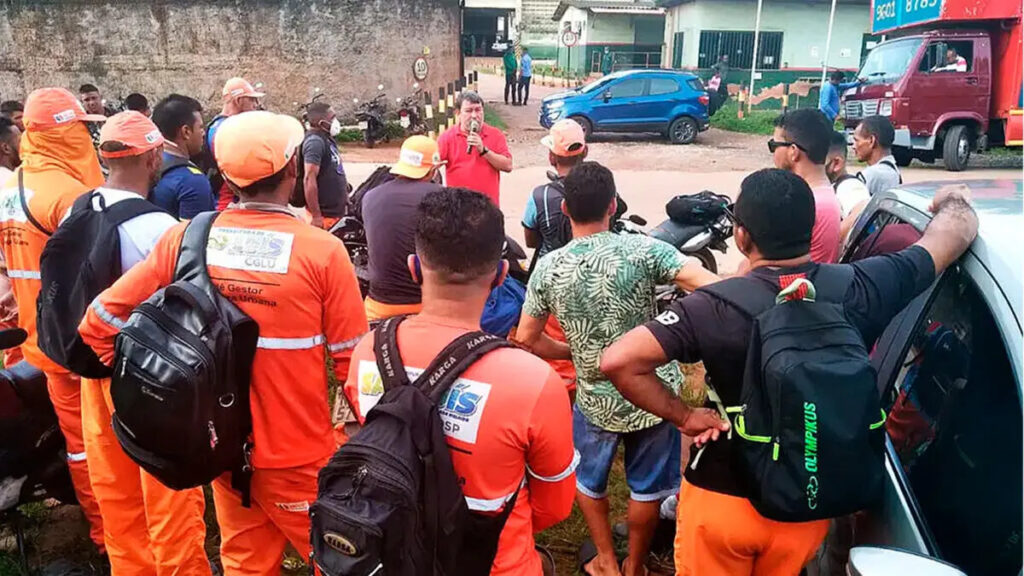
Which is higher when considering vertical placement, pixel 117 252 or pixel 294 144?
pixel 294 144

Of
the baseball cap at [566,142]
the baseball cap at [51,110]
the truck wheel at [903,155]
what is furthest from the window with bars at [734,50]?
the baseball cap at [51,110]

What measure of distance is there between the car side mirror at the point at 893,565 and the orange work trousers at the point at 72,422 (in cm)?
298

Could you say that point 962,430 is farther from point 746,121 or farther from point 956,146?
point 746,121

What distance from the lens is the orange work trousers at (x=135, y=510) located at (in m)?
2.79

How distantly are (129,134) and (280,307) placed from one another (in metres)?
1.26

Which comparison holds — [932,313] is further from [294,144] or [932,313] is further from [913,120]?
[913,120]

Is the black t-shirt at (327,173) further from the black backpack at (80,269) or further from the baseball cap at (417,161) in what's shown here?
the black backpack at (80,269)

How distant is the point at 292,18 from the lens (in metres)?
16.6

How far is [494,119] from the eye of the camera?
2091cm

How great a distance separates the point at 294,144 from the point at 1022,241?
209 cm

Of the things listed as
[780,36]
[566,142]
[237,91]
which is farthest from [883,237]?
[780,36]

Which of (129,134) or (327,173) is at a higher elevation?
(129,134)

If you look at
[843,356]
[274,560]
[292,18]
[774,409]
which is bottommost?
[274,560]

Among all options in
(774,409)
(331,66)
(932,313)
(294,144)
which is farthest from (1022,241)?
(331,66)
